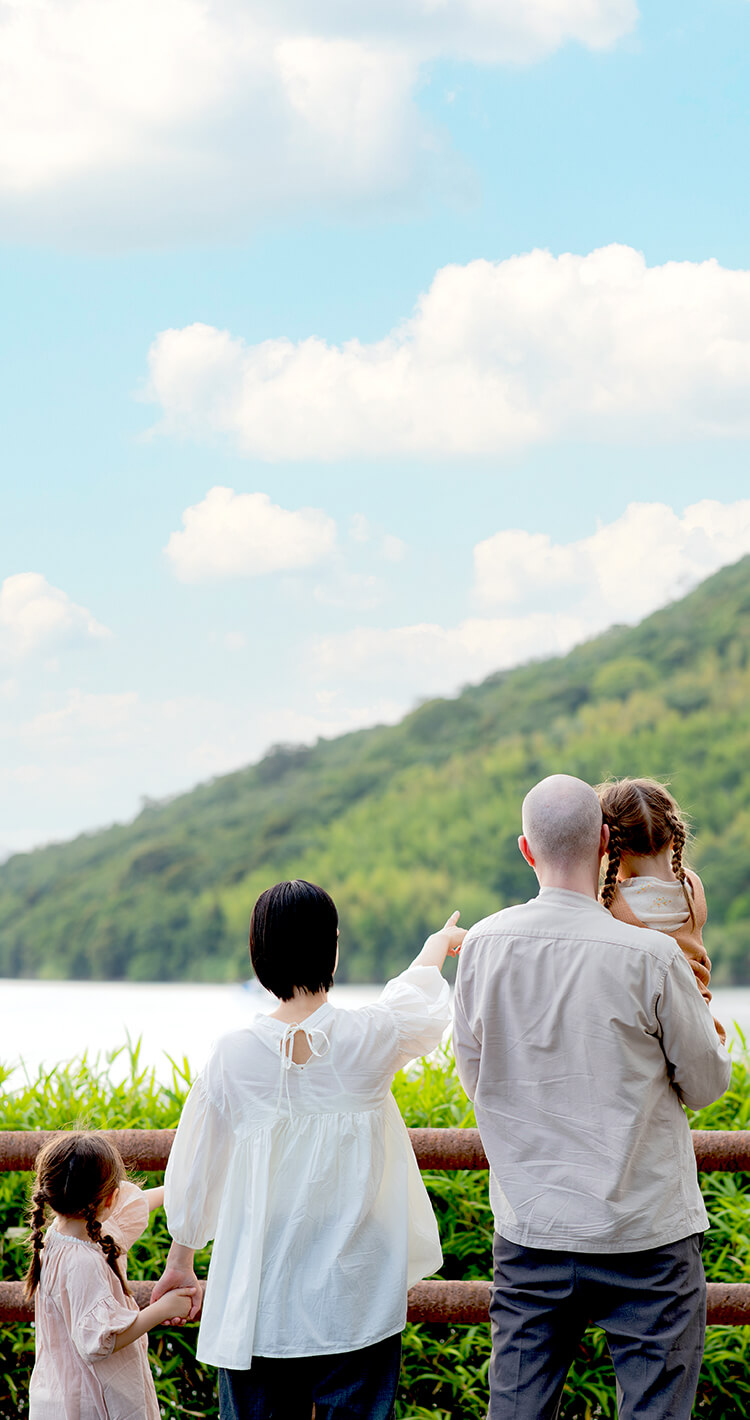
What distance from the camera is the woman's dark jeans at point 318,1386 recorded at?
1.85 m

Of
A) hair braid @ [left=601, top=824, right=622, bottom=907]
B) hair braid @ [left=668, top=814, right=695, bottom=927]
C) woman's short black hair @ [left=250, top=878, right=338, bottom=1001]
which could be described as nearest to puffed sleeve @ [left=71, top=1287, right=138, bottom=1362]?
woman's short black hair @ [left=250, top=878, right=338, bottom=1001]

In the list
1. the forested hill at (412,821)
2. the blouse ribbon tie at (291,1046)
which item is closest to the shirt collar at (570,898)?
the blouse ribbon tie at (291,1046)

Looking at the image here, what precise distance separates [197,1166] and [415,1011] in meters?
0.41

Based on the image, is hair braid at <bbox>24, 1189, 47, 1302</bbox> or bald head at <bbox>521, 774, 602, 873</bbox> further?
hair braid at <bbox>24, 1189, 47, 1302</bbox>

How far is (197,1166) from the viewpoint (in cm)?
190

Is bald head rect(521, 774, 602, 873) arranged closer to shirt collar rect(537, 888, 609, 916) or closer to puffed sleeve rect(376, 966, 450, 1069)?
shirt collar rect(537, 888, 609, 916)

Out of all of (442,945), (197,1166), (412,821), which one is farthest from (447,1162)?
(412,821)

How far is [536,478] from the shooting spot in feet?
128

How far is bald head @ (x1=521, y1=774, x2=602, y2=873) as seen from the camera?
1866mm

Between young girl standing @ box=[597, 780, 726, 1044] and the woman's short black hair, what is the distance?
566mm

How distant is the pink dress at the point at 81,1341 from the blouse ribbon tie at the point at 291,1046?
44 centimetres

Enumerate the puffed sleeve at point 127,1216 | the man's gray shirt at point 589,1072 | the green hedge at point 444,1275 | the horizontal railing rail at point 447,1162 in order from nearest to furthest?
the man's gray shirt at point 589,1072 < the puffed sleeve at point 127,1216 < the horizontal railing rail at point 447,1162 < the green hedge at point 444,1275

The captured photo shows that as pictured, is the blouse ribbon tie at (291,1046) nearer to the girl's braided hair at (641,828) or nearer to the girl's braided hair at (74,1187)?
the girl's braided hair at (74,1187)

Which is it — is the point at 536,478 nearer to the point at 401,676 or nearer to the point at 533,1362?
the point at 401,676
